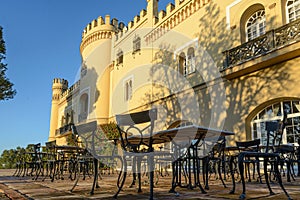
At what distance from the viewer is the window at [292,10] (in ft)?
28.3

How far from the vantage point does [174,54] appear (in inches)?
539

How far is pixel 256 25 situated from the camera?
9938 mm

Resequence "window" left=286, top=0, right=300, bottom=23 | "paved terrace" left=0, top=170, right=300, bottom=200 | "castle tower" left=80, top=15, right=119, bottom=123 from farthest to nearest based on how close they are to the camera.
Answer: "castle tower" left=80, top=15, right=119, bottom=123 < "window" left=286, top=0, right=300, bottom=23 < "paved terrace" left=0, top=170, right=300, bottom=200

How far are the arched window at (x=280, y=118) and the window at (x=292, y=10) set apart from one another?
274cm

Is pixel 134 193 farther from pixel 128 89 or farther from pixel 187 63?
pixel 128 89

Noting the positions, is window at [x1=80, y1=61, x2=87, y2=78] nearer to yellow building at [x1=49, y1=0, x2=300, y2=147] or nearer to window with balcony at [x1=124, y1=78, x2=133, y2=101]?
yellow building at [x1=49, y1=0, x2=300, y2=147]

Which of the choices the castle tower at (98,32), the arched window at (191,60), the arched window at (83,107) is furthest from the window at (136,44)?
the arched window at (83,107)

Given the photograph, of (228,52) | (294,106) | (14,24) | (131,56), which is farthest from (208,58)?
(14,24)

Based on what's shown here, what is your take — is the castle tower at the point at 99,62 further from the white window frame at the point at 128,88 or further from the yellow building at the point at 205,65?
the white window frame at the point at 128,88

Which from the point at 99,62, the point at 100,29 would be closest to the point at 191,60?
the point at 99,62

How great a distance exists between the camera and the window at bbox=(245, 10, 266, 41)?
31.9 ft

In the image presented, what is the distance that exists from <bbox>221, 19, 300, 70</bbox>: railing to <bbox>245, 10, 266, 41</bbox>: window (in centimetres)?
94

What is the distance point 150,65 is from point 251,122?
24.3 feet

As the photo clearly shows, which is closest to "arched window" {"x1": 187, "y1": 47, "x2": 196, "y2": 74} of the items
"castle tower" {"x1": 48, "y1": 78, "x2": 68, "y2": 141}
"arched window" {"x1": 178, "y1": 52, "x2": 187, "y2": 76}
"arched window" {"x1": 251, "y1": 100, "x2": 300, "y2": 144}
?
"arched window" {"x1": 178, "y1": 52, "x2": 187, "y2": 76}
